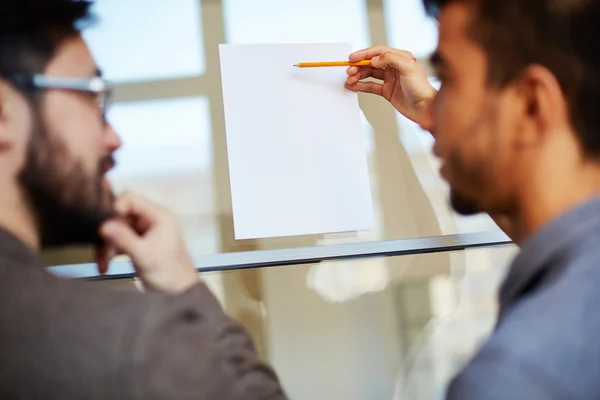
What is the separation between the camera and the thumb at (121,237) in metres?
0.59

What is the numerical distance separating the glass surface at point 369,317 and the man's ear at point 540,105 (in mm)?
372

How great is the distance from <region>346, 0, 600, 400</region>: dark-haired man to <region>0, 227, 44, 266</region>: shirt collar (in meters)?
0.39

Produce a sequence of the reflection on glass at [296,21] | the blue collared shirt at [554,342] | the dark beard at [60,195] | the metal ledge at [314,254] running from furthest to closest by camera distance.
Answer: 1. the reflection on glass at [296,21]
2. the metal ledge at [314,254]
3. the dark beard at [60,195]
4. the blue collared shirt at [554,342]

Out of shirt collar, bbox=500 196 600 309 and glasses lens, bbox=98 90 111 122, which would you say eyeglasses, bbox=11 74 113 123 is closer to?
glasses lens, bbox=98 90 111 122

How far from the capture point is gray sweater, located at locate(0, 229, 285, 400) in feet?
1.51

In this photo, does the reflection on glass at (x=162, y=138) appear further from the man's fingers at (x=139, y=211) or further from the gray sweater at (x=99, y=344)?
the gray sweater at (x=99, y=344)

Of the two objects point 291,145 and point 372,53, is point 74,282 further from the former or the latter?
point 372,53

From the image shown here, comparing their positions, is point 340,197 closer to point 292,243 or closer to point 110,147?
point 292,243

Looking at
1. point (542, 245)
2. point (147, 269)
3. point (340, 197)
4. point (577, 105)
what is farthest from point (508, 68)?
point (147, 269)

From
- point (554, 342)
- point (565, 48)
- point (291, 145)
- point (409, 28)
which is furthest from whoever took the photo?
point (409, 28)

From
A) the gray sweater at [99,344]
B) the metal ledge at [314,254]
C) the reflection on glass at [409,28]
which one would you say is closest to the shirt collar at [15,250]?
the gray sweater at [99,344]

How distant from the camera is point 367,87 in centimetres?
90

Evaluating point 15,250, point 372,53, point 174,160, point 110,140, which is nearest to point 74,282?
point 15,250

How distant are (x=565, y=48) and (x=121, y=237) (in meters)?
0.49
